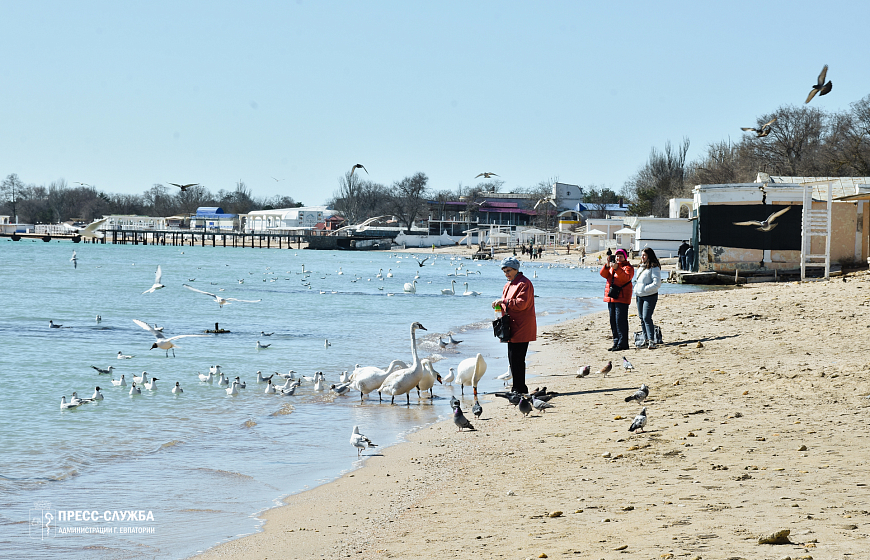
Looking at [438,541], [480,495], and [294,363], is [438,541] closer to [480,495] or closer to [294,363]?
[480,495]

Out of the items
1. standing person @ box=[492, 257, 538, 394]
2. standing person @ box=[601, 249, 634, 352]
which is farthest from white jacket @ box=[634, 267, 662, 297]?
standing person @ box=[492, 257, 538, 394]

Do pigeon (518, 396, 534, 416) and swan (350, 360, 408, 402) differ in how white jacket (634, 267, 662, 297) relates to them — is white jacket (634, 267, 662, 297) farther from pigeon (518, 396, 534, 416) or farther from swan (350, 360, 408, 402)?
pigeon (518, 396, 534, 416)

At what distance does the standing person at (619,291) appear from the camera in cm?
1241

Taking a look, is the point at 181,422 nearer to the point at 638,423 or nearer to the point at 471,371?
the point at 471,371

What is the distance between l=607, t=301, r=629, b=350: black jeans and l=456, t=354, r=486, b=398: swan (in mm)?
2921

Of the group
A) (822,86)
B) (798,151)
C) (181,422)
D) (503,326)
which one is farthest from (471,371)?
(798,151)

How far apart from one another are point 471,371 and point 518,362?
1700 millimetres

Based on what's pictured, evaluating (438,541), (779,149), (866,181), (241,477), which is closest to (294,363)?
(241,477)

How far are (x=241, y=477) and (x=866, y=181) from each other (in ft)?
110

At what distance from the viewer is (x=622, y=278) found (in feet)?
41.1

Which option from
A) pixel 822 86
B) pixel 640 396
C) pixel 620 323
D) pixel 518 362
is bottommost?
pixel 640 396

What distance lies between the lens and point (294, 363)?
16.2 meters

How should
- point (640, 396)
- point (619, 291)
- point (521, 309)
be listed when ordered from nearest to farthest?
point (640, 396)
point (521, 309)
point (619, 291)

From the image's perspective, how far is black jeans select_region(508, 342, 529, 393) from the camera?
955cm
